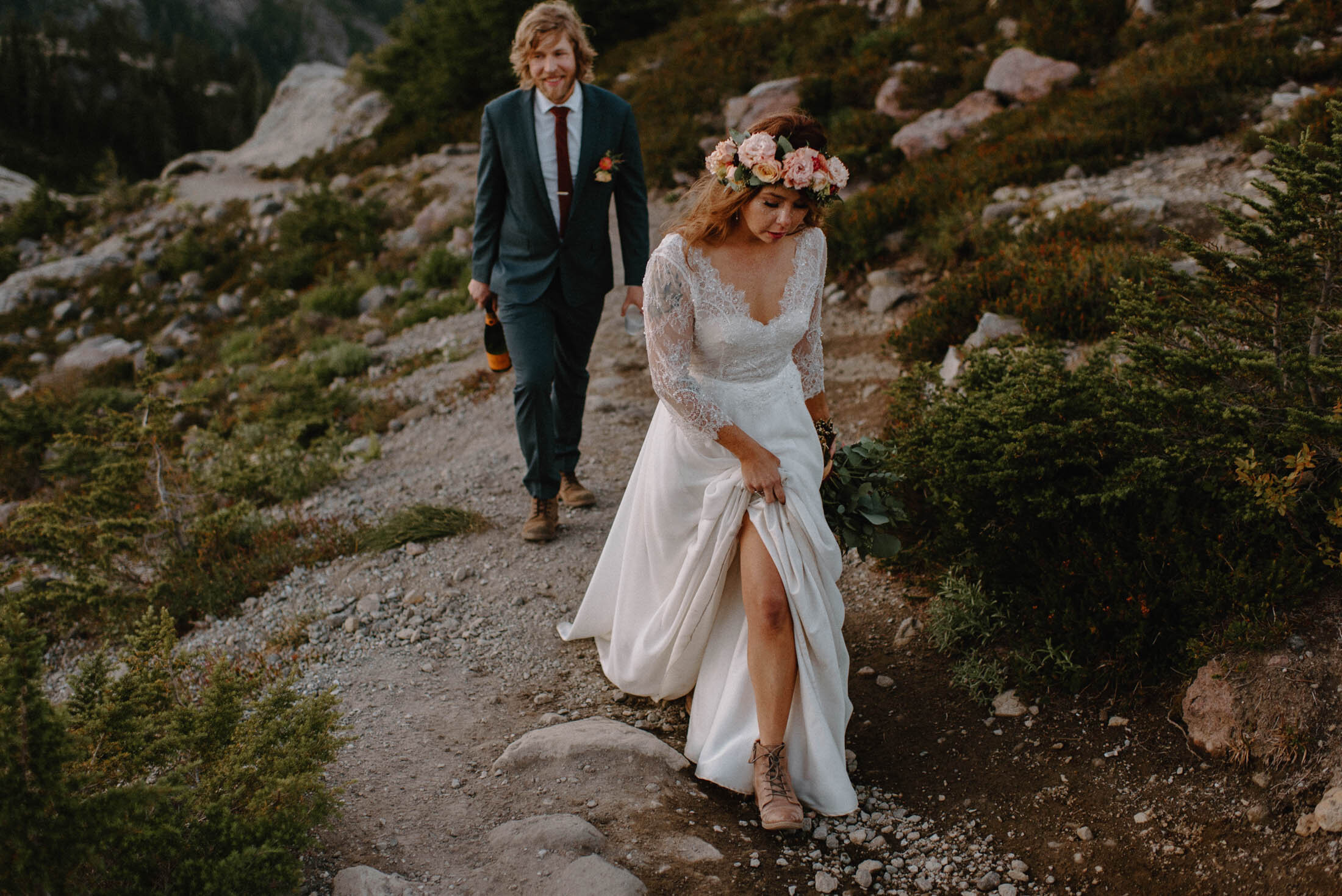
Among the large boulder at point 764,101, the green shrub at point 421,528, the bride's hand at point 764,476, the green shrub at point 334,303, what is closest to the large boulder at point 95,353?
the green shrub at point 334,303

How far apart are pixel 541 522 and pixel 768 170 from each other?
9.49 feet

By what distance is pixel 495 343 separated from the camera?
202 inches

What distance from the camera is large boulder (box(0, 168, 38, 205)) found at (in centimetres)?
2384

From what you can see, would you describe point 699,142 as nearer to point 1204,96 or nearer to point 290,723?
point 1204,96

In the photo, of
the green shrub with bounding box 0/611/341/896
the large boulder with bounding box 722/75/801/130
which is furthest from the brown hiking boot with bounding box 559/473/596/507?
the large boulder with bounding box 722/75/801/130

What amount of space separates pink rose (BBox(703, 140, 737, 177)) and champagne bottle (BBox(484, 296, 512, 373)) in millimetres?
2298

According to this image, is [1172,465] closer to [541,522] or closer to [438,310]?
[541,522]

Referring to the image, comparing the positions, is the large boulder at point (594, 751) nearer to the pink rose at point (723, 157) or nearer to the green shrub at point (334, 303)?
the pink rose at point (723, 157)

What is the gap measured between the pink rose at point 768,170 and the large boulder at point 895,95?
9856mm

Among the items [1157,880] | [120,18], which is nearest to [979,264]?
[1157,880]

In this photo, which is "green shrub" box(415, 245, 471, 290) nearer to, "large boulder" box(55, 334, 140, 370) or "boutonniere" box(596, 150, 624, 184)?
"large boulder" box(55, 334, 140, 370)

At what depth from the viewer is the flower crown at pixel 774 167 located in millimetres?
2932

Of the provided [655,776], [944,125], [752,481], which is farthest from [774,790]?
[944,125]

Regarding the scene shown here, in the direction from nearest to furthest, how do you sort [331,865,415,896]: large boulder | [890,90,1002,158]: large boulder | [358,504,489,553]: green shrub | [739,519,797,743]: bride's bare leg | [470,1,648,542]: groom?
1. [331,865,415,896]: large boulder
2. [739,519,797,743]: bride's bare leg
3. [470,1,648,542]: groom
4. [358,504,489,553]: green shrub
5. [890,90,1002,158]: large boulder
